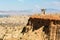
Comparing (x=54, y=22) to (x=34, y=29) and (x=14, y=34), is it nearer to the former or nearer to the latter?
(x=34, y=29)

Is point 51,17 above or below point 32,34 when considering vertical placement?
above

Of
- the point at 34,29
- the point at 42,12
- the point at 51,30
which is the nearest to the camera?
the point at 51,30

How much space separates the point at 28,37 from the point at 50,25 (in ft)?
12.3

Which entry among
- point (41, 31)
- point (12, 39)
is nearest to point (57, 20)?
point (41, 31)

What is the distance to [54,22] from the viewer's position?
36188 millimetres

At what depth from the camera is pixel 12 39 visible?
38.8 meters

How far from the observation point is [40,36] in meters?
37.0

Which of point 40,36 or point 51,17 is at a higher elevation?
point 51,17

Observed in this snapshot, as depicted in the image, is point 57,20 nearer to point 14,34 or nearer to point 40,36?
point 40,36

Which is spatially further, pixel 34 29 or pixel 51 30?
pixel 34 29

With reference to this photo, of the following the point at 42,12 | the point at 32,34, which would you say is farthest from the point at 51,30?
the point at 42,12

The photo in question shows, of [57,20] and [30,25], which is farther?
[30,25]

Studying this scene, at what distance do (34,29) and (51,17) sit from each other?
3435 mm

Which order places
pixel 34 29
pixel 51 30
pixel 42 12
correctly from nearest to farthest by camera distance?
pixel 51 30
pixel 34 29
pixel 42 12
